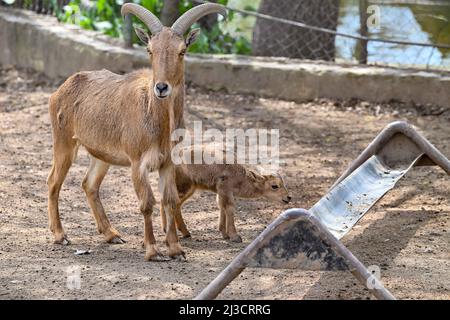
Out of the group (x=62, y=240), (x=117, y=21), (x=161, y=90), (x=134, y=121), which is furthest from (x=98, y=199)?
(x=117, y=21)

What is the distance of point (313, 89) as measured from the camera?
11883 millimetres

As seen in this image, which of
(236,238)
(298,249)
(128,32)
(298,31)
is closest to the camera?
(298,249)

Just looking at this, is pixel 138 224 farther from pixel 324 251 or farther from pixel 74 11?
pixel 74 11

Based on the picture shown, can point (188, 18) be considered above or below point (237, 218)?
above

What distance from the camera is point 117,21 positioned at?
1364 centimetres

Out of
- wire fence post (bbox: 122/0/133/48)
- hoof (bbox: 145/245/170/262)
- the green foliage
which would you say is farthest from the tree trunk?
hoof (bbox: 145/245/170/262)

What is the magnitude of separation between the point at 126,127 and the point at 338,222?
1918 mm

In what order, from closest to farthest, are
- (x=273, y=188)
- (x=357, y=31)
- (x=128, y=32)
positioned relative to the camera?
(x=273, y=188), (x=357, y=31), (x=128, y=32)

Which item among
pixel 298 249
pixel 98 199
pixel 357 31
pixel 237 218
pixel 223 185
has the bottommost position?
pixel 237 218

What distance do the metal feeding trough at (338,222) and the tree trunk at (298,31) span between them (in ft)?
16.1

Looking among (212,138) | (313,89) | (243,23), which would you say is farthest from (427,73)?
(243,23)

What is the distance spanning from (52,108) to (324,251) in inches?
128

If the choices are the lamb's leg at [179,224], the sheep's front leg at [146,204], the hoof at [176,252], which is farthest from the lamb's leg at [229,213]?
the sheep's front leg at [146,204]

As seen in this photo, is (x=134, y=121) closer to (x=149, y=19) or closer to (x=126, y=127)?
(x=126, y=127)
